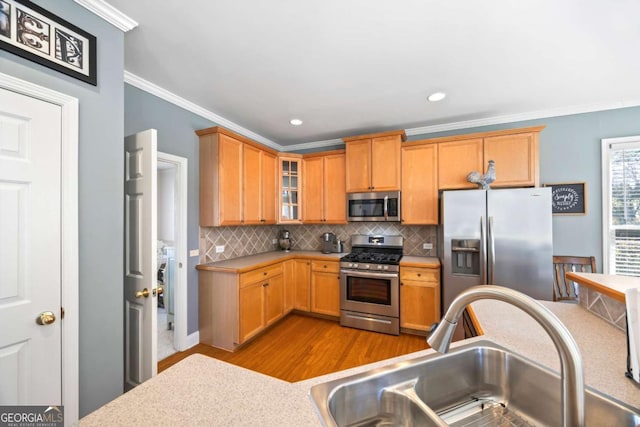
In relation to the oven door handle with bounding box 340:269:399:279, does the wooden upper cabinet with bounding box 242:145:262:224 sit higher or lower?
higher

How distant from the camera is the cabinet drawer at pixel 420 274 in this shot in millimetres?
2910

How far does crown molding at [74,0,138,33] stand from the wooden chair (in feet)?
14.5

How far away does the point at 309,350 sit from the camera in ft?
8.66

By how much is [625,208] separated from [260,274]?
13.8 ft

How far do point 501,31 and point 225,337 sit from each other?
3609 millimetres

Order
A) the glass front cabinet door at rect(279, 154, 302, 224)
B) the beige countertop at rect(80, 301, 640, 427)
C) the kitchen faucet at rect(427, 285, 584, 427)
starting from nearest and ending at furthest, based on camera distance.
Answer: the kitchen faucet at rect(427, 285, 584, 427)
the beige countertop at rect(80, 301, 640, 427)
the glass front cabinet door at rect(279, 154, 302, 224)

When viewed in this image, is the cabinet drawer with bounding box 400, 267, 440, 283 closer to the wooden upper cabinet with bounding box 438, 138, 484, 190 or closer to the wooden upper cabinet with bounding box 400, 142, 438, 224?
the wooden upper cabinet with bounding box 400, 142, 438, 224

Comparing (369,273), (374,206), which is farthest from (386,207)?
(369,273)

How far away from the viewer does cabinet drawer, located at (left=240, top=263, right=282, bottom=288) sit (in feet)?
8.76

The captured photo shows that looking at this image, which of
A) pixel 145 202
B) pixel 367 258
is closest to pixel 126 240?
pixel 145 202

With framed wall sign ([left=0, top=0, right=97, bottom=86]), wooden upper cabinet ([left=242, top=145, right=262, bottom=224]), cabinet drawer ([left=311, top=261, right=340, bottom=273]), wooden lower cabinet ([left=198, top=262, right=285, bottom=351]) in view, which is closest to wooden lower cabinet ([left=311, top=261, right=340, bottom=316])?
cabinet drawer ([left=311, top=261, right=340, bottom=273])

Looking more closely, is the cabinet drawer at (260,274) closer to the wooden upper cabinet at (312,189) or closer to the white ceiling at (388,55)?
the wooden upper cabinet at (312,189)

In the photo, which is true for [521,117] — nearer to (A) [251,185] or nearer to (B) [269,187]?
(B) [269,187]

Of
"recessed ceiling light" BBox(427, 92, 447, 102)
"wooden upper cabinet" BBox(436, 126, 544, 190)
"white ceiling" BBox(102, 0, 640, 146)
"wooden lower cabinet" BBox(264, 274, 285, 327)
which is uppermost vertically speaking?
"white ceiling" BBox(102, 0, 640, 146)
